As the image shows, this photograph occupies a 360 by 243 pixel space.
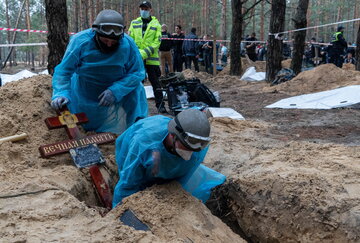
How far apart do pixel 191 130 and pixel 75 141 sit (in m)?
1.56

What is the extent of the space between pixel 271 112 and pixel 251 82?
4.50m

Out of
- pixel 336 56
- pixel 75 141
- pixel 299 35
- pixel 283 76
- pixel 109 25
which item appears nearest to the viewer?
pixel 109 25

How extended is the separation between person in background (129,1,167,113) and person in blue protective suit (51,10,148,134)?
87.9 inches

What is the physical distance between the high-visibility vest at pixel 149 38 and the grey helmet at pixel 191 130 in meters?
3.82

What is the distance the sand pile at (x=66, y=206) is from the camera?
198cm

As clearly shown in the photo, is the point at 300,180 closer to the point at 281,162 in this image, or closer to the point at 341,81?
the point at 281,162

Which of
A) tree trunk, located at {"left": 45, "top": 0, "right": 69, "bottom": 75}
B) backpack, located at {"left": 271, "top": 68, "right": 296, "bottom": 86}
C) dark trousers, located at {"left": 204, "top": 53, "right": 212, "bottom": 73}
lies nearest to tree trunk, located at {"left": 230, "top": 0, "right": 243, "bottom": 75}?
dark trousers, located at {"left": 204, "top": 53, "right": 212, "bottom": 73}

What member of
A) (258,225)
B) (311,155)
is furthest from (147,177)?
(311,155)

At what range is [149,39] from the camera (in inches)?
244

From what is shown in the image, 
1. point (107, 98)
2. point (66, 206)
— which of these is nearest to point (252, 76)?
point (107, 98)

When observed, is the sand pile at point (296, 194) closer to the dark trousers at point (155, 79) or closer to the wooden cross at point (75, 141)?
the wooden cross at point (75, 141)

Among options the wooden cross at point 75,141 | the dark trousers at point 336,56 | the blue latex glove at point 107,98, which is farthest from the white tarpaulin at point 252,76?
the blue latex glove at point 107,98

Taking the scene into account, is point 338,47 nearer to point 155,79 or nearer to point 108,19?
point 155,79

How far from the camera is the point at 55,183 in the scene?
2789 millimetres
